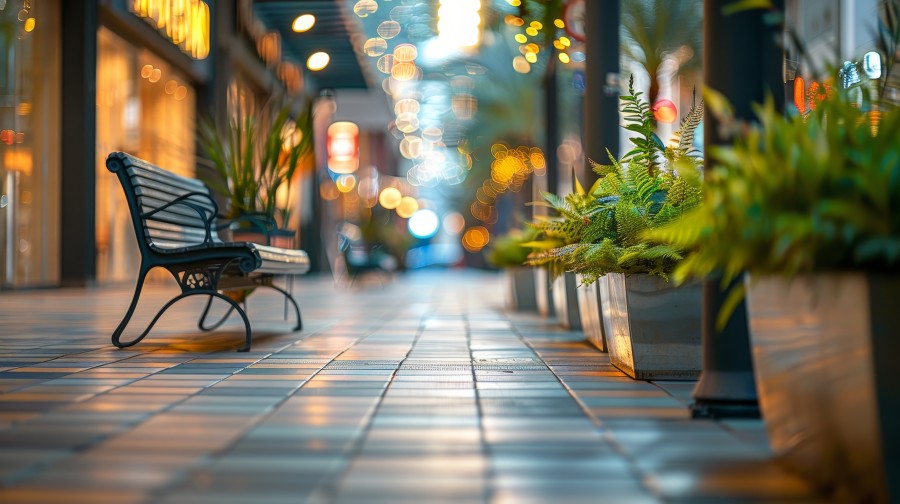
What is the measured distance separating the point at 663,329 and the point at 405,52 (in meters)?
21.1

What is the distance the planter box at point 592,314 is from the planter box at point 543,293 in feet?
8.00

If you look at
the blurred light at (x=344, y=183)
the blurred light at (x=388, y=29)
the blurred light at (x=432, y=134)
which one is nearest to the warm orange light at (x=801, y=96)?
the blurred light at (x=388, y=29)

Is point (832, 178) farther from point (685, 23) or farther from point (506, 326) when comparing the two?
point (685, 23)

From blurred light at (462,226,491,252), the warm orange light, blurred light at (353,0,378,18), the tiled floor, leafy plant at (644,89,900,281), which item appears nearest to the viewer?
leafy plant at (644,89,900,281)

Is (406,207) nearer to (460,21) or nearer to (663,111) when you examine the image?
(663,111)

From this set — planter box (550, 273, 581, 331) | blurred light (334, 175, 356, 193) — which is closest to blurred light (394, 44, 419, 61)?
blurred light (334, 175, 356, 193)

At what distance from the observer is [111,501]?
191 cm

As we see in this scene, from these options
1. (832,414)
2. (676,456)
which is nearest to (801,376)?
(832,414)

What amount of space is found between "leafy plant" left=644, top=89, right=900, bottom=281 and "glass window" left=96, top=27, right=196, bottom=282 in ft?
42.2

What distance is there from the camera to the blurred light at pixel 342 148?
32031mm

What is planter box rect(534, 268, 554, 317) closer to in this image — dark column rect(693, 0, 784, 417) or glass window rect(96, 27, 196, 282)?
dark column rect(693, 0, 784, 417)

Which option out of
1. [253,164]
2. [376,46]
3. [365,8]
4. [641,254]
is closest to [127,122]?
[365,8]

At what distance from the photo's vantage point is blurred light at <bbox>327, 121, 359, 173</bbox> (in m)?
32.0

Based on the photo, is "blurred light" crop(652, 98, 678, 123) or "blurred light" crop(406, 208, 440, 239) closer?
"blurred light" crop(652, 98, 678, 123)
